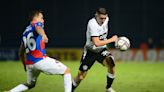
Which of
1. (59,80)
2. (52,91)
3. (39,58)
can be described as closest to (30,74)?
(39,58)

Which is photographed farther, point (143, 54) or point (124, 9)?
point (124, 9)

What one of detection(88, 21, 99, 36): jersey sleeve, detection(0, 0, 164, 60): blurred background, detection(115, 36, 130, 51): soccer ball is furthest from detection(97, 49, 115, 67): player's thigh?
detection(0, 0, 164, 60): blurred background

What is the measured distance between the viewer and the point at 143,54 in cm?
2620

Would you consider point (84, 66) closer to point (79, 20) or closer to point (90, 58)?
point (90, 58)

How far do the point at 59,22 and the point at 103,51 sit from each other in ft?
62.1

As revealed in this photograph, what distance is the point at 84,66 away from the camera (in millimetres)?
10469

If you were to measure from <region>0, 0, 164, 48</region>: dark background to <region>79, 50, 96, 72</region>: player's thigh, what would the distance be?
17.7 meters

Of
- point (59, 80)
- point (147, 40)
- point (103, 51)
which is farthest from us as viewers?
point (147, 40)

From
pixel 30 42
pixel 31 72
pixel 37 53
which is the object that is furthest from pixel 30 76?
pixel 30 42

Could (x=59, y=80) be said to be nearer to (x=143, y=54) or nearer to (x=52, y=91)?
(x=52, y=91)

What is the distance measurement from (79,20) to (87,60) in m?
18.6

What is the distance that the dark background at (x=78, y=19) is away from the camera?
94.2ft

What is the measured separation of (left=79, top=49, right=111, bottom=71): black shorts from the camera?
1050 centimetres

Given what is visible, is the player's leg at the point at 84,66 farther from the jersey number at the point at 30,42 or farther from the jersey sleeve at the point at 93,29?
the jersey number at the point at 30,42
